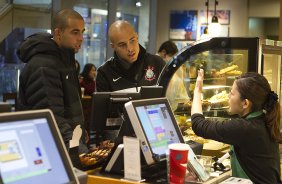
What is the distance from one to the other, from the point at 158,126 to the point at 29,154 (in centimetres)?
89

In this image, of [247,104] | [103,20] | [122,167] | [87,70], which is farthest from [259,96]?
[103,20]

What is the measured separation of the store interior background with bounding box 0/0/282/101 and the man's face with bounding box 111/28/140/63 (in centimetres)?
342

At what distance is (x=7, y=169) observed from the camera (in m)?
1.74

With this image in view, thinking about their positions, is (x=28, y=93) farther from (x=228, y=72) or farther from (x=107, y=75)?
(x=228, y=72)

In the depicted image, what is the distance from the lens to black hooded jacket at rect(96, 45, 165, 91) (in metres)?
3.91

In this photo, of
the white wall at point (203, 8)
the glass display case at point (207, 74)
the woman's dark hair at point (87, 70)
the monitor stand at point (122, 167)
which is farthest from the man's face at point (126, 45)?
the white wall at point (203, 8)

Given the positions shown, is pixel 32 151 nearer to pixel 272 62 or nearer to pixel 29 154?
pixel 29 154

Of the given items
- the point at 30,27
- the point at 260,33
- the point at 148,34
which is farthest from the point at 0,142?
the point at 260,33

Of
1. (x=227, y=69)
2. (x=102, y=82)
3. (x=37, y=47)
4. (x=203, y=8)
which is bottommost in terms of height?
(x=102, y=82)

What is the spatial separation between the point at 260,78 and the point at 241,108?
21 cm

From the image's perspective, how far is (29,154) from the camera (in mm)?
1818

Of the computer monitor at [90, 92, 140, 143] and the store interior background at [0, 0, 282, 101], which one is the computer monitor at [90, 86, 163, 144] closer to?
the computer monitor at [90, 92, 140, 143]

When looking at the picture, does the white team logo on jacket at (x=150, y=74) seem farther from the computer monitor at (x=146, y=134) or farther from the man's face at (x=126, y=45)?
the computer monitor at (x=146, y=134)

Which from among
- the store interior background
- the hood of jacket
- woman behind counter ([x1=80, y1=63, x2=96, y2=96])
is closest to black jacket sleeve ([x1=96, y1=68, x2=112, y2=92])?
the hood of jacket
